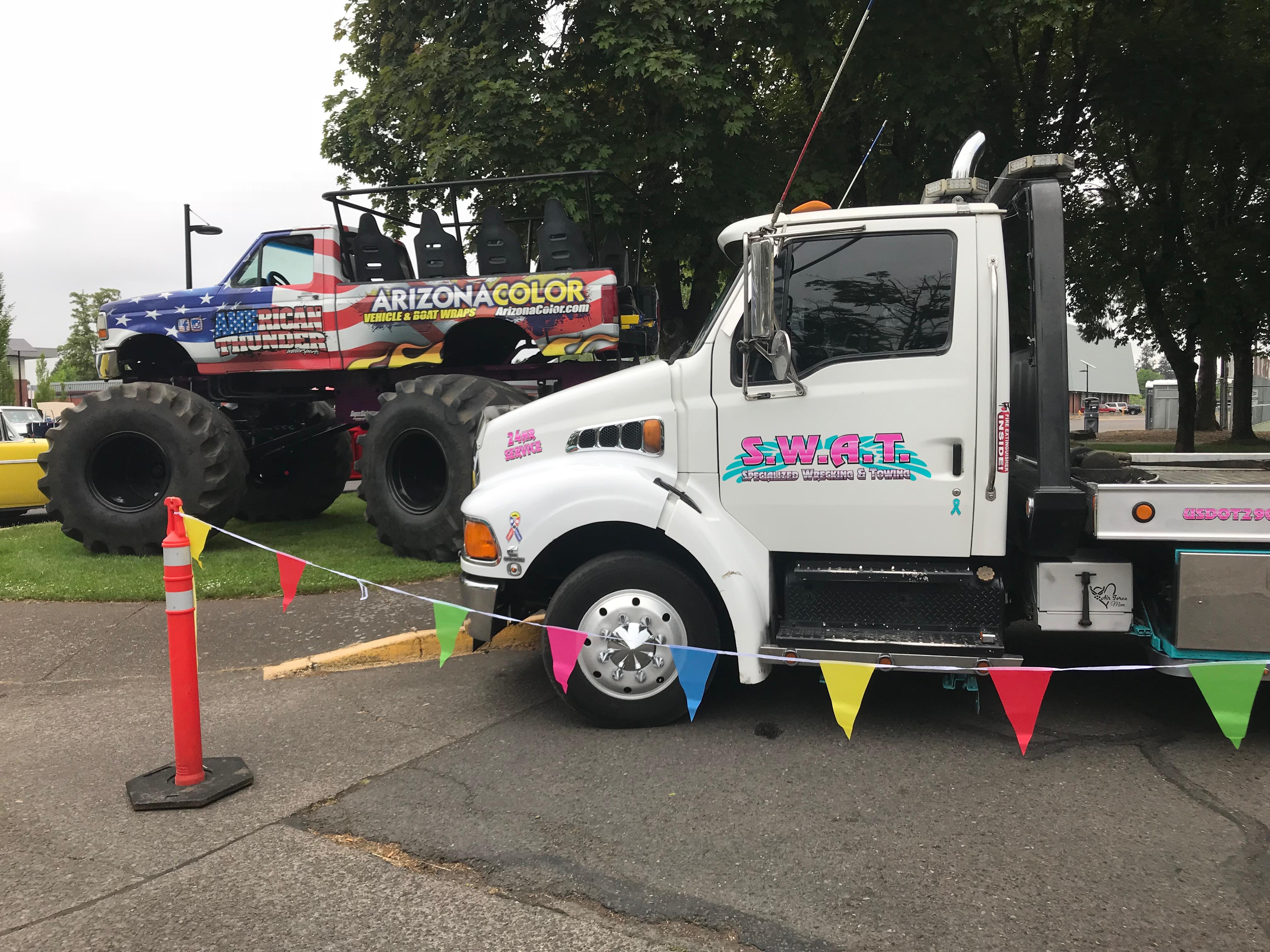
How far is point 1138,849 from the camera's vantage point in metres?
3.48

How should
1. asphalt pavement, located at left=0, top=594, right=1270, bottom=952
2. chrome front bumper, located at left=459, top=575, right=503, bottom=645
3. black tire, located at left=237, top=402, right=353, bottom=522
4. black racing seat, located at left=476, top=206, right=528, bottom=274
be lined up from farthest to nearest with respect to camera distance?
black tire, located at left=237, top=402, right=353, bottom=522 → black racing seat, located at left=476, top=206, right=528, bottom=274 → chrome front bumper, located at left=459, top=575, right=503, bottom=645 → asphalt pavement, located at left=0, top=594, right=1270, bottom=952

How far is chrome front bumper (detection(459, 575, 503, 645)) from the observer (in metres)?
4.86

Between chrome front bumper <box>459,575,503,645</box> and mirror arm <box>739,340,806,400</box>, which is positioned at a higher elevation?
mirror arm <box>739,340,806,400</box>

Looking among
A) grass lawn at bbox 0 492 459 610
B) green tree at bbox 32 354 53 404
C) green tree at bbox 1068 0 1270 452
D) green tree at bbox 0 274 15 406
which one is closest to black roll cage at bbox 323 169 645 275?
grass lawn at bbox 0 492 459 610

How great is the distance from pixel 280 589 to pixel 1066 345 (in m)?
6.12

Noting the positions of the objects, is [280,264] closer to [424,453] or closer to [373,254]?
[373,254]

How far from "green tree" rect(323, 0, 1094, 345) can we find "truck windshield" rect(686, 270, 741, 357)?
7225 mm

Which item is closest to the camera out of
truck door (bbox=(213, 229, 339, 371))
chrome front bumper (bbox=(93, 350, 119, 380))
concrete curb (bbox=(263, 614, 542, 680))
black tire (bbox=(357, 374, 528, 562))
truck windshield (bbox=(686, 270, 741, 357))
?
truck windshield (bbox=(686, 270, 741, 357))

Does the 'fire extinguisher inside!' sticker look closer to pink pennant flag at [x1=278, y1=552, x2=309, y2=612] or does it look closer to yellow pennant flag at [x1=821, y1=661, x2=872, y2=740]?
yellow pennant flag at [x1=821, y1=661, x2=872, y2=740]

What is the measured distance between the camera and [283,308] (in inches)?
383

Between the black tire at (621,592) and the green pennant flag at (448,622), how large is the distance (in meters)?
0.46

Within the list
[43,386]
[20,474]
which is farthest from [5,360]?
[20,474]

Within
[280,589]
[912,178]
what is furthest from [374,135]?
[280,589]

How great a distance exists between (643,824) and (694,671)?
94cm
